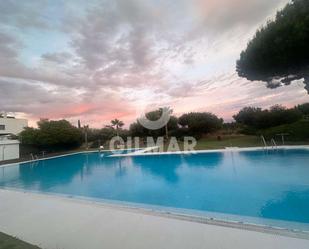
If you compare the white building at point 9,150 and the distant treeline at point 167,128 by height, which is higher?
the distant treeline at point 167,128

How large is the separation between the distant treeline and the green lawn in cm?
1826

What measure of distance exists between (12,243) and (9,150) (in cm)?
1823

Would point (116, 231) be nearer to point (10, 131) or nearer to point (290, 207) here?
point (290, 207)

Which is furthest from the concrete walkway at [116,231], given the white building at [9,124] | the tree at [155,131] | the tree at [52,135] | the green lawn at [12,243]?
the white building at [9,124]

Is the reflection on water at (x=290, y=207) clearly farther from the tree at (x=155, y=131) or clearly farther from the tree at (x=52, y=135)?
the tree at (x=52, y=135)

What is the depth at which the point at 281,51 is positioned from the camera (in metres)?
10.9

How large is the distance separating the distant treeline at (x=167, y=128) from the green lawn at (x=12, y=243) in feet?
59.9

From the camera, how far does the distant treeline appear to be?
62.4ft

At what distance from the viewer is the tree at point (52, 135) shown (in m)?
19.5

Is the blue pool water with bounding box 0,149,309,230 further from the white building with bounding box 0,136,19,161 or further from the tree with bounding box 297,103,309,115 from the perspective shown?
the tree with bounding box 297,103,309,115

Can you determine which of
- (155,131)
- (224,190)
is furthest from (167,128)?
(224,190)

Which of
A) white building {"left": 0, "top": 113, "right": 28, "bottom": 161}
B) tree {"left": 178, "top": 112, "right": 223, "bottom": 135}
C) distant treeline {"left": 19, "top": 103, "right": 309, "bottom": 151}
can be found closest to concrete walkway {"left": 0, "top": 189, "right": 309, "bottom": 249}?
white building {"left": 0, "top": 113, "right": 28, "bottom": 161}

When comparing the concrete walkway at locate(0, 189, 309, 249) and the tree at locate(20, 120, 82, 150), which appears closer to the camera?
the concrete walkway at locate(0, 189, 309, 249)

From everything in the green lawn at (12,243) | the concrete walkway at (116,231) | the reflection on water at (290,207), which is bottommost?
the reflection on water at (290,207)
